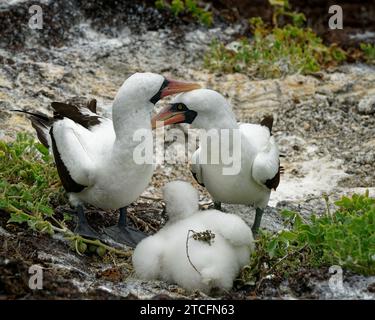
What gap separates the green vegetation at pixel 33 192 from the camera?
568cm

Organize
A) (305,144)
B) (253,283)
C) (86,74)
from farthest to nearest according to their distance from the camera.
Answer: (86,74) → (305,144) → (253,283)

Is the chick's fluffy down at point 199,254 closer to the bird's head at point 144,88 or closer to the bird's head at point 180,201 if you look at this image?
the bird's head at point 180,201

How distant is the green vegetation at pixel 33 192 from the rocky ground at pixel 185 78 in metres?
0.11

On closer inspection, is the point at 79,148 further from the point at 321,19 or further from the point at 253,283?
the point at 321,19

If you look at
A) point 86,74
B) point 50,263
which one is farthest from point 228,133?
point 86,74

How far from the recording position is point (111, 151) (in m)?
5.81

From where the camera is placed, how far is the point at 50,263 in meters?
5.33

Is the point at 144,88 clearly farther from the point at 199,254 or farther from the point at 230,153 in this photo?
the point at 199,254

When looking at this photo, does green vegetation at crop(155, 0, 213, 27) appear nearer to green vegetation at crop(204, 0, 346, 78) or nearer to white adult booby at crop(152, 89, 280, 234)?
green vegetation at crop(204, 0, 346, 78)

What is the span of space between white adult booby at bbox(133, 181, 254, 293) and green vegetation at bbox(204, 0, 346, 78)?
403 cm

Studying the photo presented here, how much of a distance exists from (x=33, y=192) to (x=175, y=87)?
4.24 ft

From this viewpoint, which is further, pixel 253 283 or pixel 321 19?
pixel 321 19

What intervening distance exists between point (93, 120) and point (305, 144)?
2.72 m

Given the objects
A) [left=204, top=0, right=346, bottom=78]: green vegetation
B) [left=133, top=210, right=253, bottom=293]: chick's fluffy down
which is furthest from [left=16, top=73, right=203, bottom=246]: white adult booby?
[left=204, top=0, right=346, bottom=78]: green vegetation
